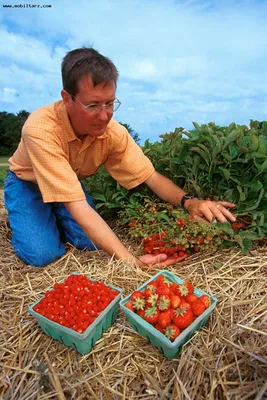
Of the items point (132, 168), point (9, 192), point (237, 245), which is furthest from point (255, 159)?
point (9, 192)

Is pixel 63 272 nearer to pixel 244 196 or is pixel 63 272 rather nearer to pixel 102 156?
pixel 102 156

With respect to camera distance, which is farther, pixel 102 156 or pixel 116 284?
pixel 102 156

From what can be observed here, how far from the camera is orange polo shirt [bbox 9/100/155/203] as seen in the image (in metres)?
2.53

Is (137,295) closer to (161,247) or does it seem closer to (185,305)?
(185,305)

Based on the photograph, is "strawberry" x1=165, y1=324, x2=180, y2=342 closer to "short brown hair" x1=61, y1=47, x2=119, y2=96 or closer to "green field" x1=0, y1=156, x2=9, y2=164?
"short brown hair" x1=61, y1=47, x2=119, y2=96

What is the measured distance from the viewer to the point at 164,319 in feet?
5.59

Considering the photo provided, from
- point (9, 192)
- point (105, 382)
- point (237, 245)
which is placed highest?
point (9, 192)

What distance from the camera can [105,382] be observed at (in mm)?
1710

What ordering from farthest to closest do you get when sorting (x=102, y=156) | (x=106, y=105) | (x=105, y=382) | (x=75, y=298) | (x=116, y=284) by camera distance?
(x=102, y=156) < (x=106, y=105) < (x=116, y=284) < (x=75, y=298) < (x=105, y=382)

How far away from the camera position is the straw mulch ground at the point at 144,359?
161 centimetres

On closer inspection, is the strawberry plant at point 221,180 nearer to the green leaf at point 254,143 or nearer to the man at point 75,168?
the green leaf at point 254,143

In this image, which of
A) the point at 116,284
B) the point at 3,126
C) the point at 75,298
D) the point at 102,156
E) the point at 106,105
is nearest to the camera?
the point at 75,298

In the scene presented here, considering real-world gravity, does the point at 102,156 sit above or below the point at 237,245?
above

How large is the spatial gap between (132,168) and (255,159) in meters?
0.99
